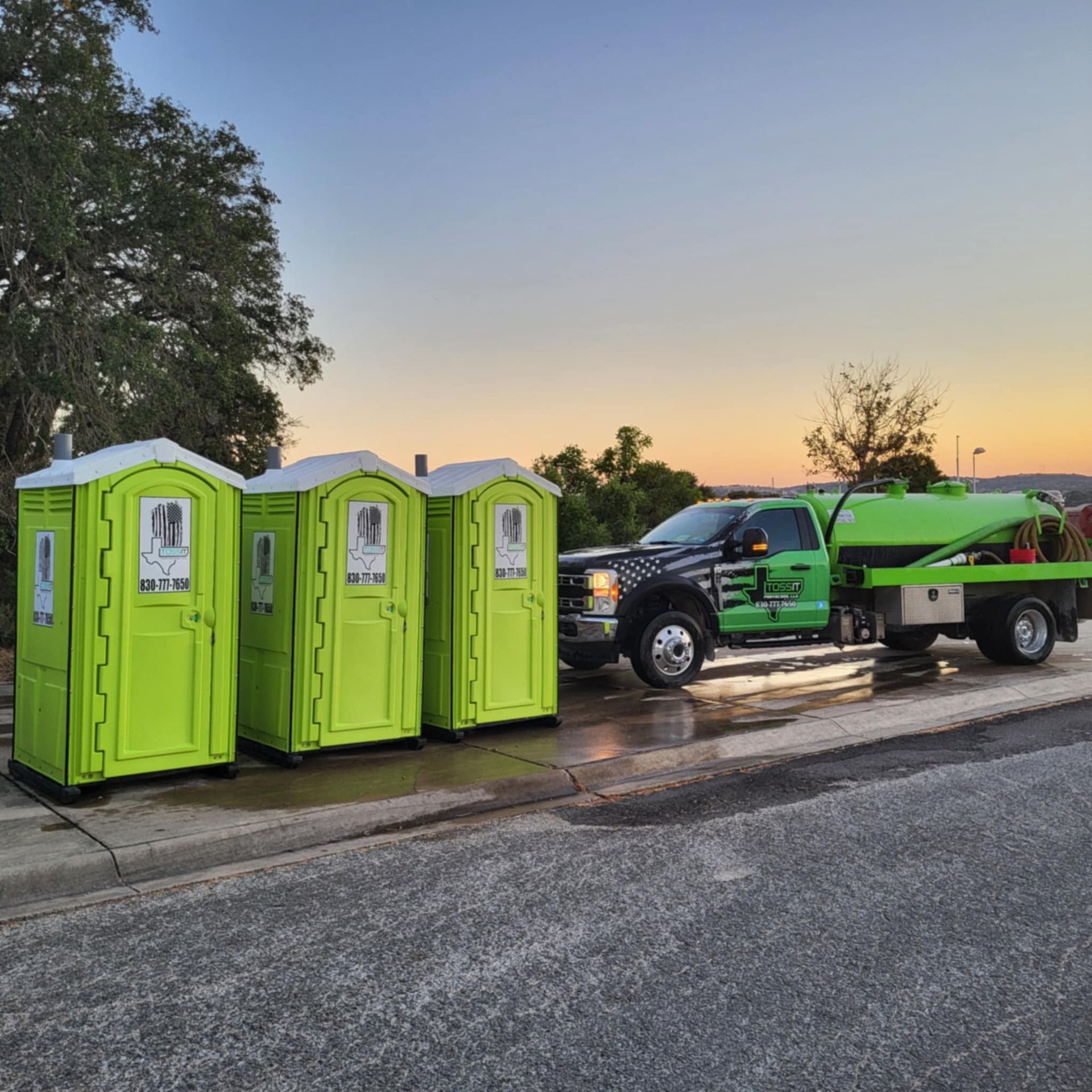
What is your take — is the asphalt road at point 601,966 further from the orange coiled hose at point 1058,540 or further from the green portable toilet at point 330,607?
the orange coiled hose at point 1058,540

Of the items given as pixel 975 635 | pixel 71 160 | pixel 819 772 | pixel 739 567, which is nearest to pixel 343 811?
pixel 819 772

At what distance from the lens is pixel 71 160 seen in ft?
48.9

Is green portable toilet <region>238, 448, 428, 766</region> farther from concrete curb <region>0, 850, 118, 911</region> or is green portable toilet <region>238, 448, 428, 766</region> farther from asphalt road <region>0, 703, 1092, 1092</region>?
concrete curb <region>0, 850, 118, 911</region>

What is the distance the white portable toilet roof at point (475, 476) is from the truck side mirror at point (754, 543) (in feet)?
11.3

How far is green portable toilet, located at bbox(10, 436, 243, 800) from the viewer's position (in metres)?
6.38

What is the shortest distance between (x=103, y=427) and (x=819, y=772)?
39.8ft

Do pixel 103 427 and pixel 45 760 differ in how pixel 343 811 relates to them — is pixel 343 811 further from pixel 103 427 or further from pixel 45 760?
pixel 103 427

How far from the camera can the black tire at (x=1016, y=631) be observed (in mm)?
13055

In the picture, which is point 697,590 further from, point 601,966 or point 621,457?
point 621,457

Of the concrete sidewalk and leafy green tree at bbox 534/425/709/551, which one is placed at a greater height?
leafy green tree at bbox 534/425/709/551

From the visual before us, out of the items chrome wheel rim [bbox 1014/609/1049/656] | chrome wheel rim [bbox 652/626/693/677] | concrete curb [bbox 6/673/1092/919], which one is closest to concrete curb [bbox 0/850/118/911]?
concrete curb [bbox 6/673/1092/919]

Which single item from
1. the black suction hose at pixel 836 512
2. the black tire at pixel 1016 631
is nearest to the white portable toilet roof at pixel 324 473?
the black suction hose at pixel 836 512

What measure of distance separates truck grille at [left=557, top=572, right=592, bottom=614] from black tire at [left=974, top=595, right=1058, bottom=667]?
18.3 feet

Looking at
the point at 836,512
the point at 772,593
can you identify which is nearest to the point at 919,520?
the point at 836,512
